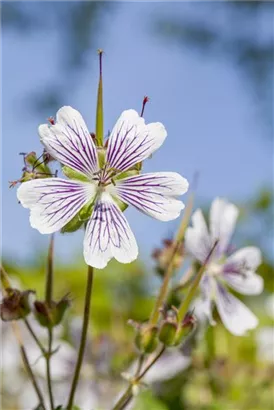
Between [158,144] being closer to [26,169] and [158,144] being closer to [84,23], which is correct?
[26,169]

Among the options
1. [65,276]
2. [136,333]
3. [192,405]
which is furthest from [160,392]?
[65,276]

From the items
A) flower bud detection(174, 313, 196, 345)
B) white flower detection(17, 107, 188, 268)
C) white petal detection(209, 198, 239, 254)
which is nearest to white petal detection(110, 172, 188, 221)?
white flower detection(17, 107, 188, 268)

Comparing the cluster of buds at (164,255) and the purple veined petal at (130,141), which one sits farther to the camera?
the cluster of buds at (164,255)

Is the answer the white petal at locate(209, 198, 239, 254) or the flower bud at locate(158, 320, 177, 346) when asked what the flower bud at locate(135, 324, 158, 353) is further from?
the white petal at locate(209, 198, 239, 254)

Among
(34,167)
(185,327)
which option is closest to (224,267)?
(185,327)

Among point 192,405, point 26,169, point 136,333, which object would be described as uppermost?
point 26,169

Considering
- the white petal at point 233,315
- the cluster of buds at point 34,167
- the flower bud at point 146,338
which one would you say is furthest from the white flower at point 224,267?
the cluster of buds at point 34,167

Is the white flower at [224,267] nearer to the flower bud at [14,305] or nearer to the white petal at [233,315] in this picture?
the white petal at [233,315]
